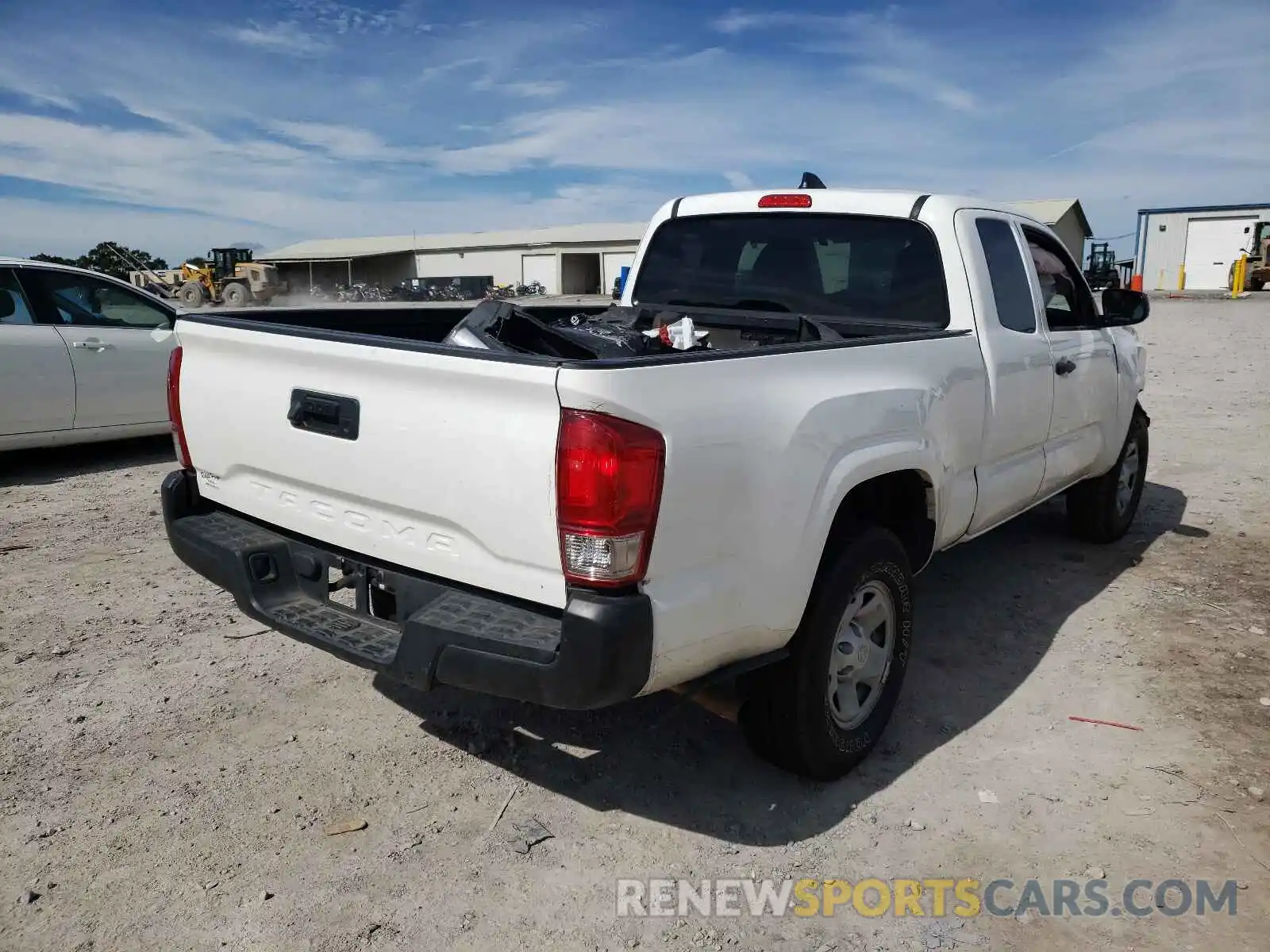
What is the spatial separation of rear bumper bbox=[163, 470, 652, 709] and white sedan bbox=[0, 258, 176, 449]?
4.77 m

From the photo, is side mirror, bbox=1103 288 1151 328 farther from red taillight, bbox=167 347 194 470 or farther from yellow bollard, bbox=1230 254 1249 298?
yellow bollard, bbox=1230 254 1249 298

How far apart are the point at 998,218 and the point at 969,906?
120 inches

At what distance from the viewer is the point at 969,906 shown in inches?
106

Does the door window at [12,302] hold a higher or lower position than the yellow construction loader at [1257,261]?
lower

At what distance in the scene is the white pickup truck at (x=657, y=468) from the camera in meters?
2.38

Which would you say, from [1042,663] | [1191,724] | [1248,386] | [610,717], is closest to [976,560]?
[1042,663]

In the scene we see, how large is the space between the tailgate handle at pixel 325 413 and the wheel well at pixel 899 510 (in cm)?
159

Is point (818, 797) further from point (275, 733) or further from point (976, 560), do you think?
point (976, 560)

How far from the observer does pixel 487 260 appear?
56094mm

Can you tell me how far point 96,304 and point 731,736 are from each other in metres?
6.62

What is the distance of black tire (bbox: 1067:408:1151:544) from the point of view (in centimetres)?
583

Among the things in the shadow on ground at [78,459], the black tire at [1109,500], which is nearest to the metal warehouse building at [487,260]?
the shadow on ground at [78,459]

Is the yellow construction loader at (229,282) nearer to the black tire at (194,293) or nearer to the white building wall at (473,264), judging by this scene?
the black tire at (194,293)

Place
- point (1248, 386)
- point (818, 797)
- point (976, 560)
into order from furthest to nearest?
point (1248, 386), point (976, 560), point (818, 797)
